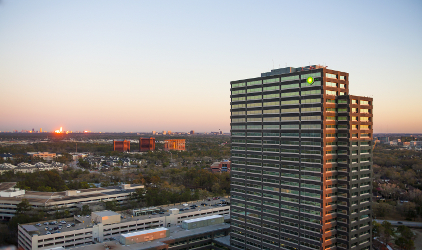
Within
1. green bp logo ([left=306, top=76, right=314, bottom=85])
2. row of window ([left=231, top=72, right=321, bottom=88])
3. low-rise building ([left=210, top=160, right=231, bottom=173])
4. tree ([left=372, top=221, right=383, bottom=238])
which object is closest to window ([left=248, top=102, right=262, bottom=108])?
row of window ([left=231, top=72, right=321, bottom=88])

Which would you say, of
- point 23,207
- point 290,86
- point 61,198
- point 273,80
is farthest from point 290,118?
point 61,198

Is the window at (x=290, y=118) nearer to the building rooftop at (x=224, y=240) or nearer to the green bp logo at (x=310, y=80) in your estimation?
the green bp logo at (x=310, y=80)

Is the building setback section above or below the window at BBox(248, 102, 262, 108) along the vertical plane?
below

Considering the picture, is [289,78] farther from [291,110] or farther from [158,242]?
[158,242]

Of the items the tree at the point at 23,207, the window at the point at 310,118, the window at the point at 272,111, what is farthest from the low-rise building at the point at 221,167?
the window at the point at 310,118

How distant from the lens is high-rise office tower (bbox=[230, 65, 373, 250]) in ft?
138

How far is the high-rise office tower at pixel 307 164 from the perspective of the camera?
41938mm

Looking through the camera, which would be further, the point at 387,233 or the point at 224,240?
the point at 387,233

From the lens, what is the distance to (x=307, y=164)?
140ft

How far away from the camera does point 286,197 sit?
4431 cm

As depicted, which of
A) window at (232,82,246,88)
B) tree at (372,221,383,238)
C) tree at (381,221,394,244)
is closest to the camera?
window at (232,82,246,88)

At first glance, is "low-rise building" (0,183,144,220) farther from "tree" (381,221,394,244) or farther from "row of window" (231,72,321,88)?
"tree" (381,221,394,244)

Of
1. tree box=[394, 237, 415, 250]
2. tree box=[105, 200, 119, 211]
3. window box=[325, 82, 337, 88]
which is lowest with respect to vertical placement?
tree box=[394, 237, 415, 250]

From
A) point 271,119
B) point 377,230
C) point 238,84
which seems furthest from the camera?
point 377,230
